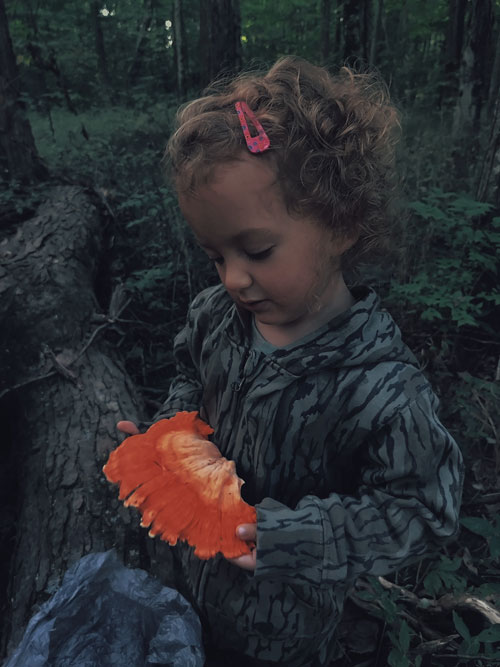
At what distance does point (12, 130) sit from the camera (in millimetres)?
5508

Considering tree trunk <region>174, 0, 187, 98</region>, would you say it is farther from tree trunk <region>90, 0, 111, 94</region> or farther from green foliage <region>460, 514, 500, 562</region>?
green foliage <region>460, 514, 500, 562</region>

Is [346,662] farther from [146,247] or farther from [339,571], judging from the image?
[146,247]

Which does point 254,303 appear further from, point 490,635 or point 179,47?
point 179,47

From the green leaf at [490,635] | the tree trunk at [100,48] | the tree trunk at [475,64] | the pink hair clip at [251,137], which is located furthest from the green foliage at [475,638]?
the tree trunk at [100,48]

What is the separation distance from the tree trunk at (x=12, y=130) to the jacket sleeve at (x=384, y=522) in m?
5.65

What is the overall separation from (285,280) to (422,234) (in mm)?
3606

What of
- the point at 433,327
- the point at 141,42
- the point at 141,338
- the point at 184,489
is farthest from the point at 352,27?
the point at 141,42

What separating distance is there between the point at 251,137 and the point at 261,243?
28 cm

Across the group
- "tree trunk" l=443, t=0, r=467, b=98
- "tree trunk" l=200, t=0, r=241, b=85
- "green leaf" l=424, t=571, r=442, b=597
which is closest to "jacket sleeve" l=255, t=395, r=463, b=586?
"green leaf" l=424, t=571, r=442, b=597

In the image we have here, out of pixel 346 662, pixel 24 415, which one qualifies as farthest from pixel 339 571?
pixel 24 415

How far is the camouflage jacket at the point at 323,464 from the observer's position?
50.1 inches

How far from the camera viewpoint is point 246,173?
3.87 ft

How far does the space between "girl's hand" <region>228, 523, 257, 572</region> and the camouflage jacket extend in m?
0.04

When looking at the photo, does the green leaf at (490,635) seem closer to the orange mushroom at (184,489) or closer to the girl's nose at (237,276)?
the orange mushroom at (184,489)
